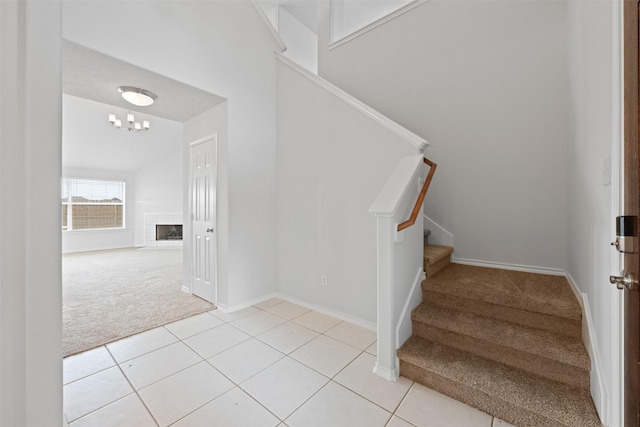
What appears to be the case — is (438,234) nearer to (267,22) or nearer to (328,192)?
Result: (328,192)

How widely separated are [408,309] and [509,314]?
741 mm

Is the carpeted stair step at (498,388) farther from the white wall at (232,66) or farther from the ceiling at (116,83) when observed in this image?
the ceiling at (116,83)

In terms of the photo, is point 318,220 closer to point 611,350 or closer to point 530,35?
point 611,350

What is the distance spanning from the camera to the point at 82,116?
4.85 meters

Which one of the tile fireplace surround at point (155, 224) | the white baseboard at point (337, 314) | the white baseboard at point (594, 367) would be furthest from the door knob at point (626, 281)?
the tile fireplace surround at point (155, 224)

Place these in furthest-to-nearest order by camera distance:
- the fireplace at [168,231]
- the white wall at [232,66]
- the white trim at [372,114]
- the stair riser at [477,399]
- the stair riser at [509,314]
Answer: the fireplace at [168,231] → the white trim at [372,114] → the white wall at [232,66] → the stair riser at [509,314] → the stair riser at [477,399]

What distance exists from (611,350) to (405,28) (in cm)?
389

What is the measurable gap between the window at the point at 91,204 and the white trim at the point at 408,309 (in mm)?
8579

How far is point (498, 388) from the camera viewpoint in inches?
61.4

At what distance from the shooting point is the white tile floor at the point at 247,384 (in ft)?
5.08

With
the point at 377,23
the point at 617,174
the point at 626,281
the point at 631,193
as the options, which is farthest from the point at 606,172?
the point at 377,23

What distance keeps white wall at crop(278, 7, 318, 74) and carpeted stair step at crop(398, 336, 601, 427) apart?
535 centimetres

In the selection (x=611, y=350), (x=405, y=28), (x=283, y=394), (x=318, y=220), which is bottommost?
(x=283, y=394)

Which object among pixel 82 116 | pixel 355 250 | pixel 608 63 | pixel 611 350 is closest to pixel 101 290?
pixel 82 116
